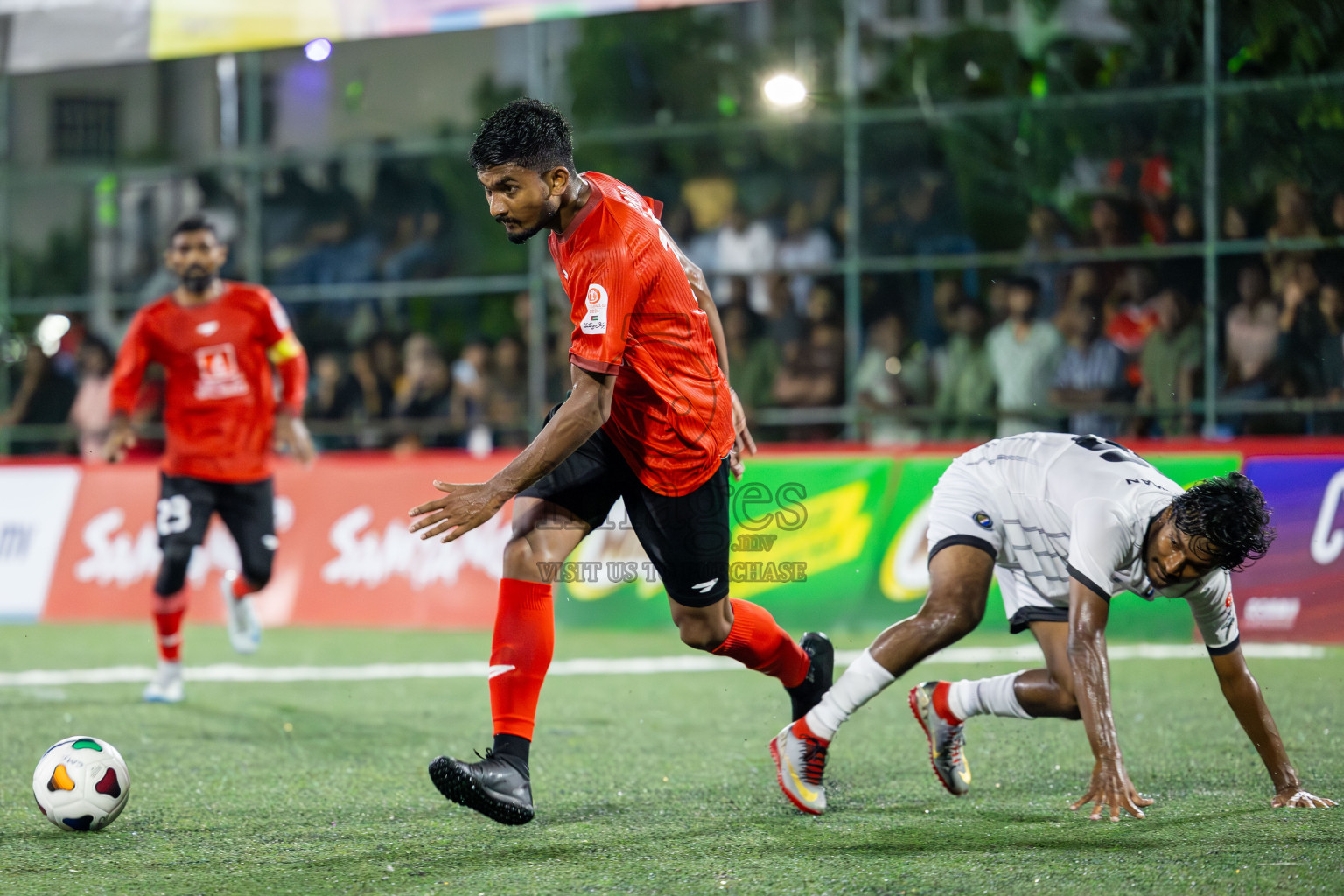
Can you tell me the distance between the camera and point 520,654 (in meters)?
4.72

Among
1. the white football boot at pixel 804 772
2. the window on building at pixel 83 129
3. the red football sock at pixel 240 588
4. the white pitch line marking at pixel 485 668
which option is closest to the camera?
the white football boot at pixel 804 772

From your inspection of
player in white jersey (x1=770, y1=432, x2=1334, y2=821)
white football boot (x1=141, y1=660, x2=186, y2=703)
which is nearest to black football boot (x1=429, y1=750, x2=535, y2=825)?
player in white jersey (x1=770, y1=432, x2=1334, y2=821)

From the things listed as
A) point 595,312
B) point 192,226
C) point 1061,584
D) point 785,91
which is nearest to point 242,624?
point 192,226

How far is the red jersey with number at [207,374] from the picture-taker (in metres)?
8.18

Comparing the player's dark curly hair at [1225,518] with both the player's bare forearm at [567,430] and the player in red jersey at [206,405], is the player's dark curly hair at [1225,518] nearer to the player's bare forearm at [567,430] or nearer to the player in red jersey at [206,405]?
the player's bare forearm at [567,430]

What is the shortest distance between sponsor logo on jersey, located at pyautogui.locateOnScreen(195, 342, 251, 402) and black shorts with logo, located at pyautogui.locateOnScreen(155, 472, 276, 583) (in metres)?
0.46

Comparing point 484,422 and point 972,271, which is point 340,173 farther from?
point 972,271

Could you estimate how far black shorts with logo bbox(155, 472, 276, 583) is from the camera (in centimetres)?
808

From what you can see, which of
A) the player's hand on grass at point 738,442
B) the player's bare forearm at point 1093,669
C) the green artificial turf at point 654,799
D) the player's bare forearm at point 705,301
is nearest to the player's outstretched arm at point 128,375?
the green artificial turf at point 654,799

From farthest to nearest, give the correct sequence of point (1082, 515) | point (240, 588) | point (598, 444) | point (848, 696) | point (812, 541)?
point (812, 541) → point (240, 588) → point (848, 696) → point (598, 444) → point (1082, 515)

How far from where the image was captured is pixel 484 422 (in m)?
13.2

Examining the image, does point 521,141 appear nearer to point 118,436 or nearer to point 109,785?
point 109,785

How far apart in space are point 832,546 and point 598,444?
5.60 m

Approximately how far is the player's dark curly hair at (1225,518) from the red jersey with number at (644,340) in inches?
55.3
